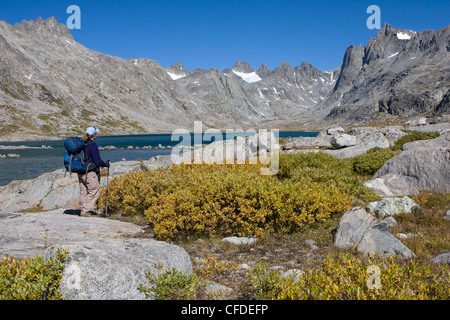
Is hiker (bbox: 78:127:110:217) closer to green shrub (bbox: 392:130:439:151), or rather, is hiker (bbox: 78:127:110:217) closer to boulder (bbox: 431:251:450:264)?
boulder (bbox: 431:251:450:264)

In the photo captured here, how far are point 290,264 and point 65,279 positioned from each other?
16.7 feet

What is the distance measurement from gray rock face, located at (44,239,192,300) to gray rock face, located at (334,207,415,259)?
15.9ft

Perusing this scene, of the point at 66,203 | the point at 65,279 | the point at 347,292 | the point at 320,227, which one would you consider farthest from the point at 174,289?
the point at 66,203

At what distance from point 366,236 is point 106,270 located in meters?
6.67

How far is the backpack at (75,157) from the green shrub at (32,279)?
20.5ft

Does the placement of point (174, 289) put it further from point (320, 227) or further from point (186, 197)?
point (320, 227)

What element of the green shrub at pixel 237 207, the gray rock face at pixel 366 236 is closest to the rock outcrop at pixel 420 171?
the green shrub at pixel 237 207

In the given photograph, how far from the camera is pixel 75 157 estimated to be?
36.3 ft

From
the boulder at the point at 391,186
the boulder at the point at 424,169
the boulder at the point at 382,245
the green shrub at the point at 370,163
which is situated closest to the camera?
the boulder at the point at 382,245

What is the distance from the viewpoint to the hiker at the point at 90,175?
11344 mm

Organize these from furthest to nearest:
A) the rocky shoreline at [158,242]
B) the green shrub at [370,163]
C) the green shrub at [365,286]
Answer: the green shrub at [370,163] < the rocky shoreline at [158,242] < the green shrub at [365,286]

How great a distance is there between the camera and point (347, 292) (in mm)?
4508

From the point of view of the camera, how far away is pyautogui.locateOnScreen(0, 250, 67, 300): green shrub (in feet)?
15.0

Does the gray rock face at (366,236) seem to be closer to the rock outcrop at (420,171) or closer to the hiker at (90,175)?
the rock outcrop at (420,171)
